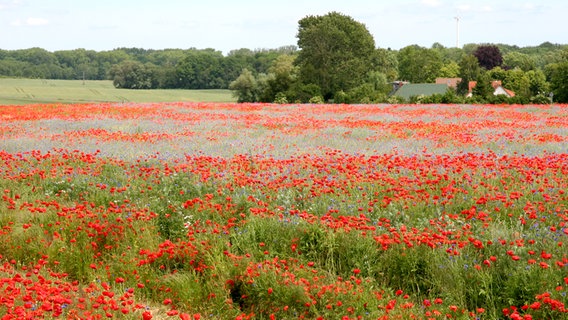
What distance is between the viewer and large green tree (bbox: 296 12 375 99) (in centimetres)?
6638

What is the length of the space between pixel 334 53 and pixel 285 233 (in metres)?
61.9

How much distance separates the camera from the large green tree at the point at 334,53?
6638 centimetres

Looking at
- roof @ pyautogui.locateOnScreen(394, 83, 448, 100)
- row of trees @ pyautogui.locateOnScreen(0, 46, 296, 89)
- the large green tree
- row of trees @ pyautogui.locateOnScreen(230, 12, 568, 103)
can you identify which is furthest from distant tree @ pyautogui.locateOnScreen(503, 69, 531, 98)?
row of trees @ pyautogui.locateOnScreen(0, 46, 296, 89)

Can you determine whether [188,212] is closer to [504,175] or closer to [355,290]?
[355,290]

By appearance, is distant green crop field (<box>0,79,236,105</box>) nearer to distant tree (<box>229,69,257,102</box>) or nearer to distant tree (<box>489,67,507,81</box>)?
distant tree (<box>229,69,257,102</box>)

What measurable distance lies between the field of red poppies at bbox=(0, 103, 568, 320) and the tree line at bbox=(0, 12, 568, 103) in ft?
101

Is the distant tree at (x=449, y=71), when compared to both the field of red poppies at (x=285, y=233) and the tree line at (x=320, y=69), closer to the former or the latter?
the tree line at (x=320, y=69)

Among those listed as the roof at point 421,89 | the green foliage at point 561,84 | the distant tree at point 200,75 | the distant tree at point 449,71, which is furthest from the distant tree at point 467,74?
the distant tree at point 200,75

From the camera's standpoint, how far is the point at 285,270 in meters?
6.69

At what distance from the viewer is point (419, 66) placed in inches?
4734

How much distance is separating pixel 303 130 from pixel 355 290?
1372 cm

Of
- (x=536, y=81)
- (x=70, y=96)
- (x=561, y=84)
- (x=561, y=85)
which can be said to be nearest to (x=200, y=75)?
(x=70, y=96)

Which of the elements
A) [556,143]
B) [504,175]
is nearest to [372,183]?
[504,175]

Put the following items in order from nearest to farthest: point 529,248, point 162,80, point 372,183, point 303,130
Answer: point 529,248
point 372,183
point 303,130
point 162,80
